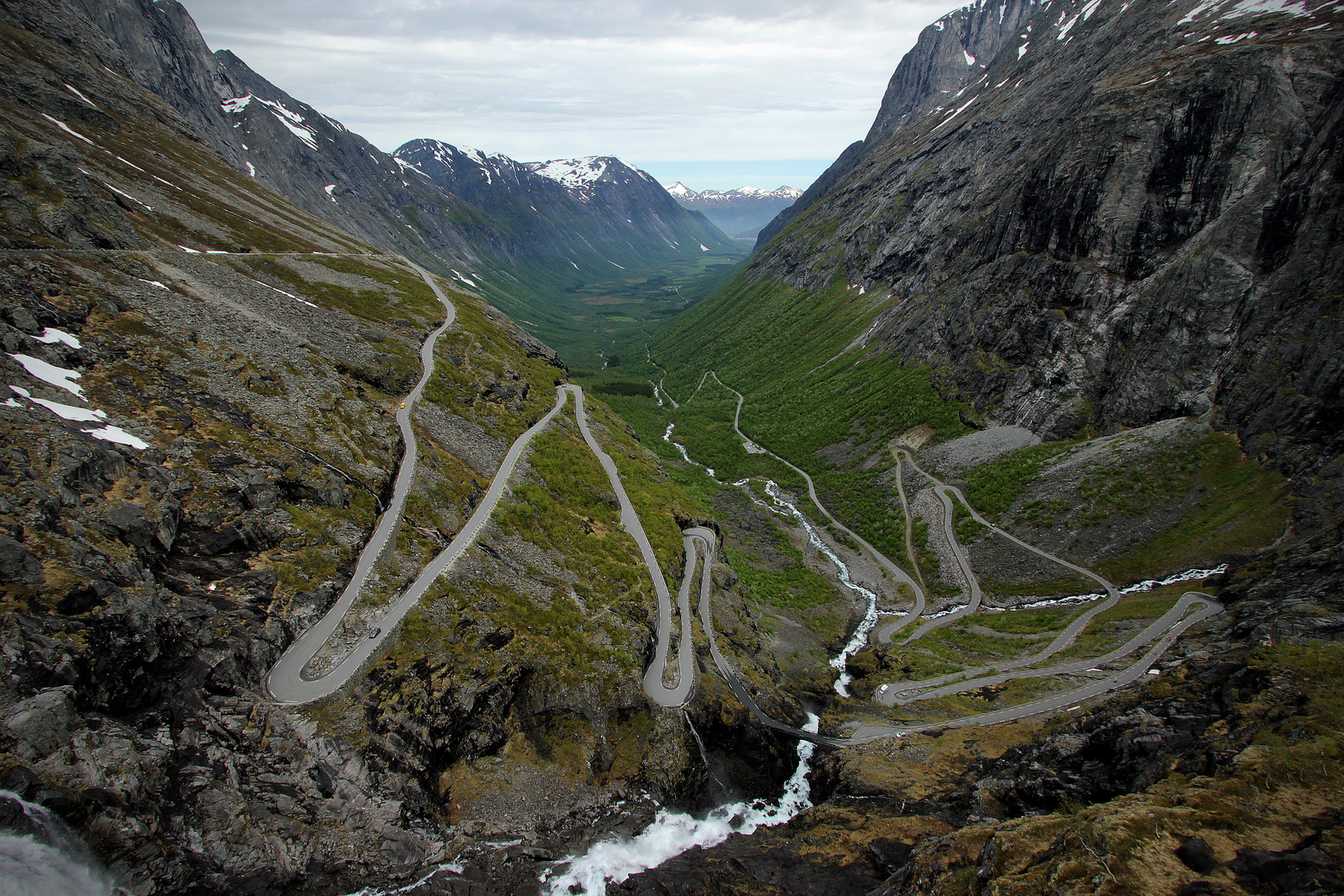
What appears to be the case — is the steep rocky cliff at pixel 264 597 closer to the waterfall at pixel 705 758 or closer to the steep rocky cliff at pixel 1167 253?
the waterfall at pixel 705 758

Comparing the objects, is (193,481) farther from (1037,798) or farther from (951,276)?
(951,276)

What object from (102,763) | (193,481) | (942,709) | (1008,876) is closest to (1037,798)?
(1008,876)

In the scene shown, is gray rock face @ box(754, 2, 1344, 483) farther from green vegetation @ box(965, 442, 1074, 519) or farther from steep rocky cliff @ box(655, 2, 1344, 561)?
green vegetation @ box(965, 442, 1074, 519)

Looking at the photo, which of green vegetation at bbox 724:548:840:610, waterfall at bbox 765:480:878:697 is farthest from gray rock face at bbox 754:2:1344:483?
green vegetation at bbox 724:548:840:610

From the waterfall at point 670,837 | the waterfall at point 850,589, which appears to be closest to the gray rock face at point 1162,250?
the waterfall at point 850,589

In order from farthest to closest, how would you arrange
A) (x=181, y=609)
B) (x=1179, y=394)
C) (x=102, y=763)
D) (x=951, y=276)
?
(x=951, y=276) < (x=1179, y=394) < (x=181, y=609) < (x=102, y=763)

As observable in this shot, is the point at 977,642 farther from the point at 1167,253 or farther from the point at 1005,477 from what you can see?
the point at 1167,253
